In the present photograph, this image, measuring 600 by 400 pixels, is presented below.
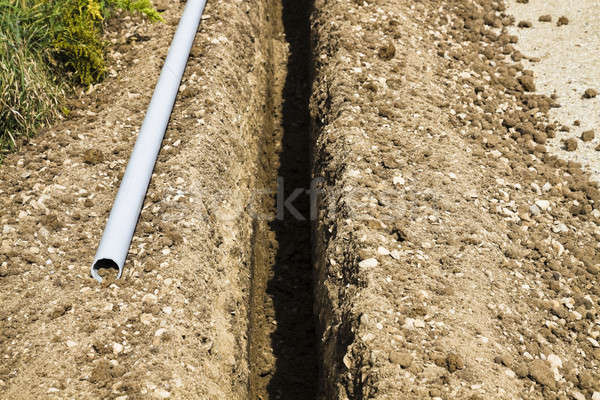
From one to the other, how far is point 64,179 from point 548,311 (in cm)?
369

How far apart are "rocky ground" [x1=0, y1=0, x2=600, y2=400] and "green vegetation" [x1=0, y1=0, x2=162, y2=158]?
187mm

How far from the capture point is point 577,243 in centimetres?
400

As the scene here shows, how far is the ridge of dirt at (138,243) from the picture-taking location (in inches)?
124

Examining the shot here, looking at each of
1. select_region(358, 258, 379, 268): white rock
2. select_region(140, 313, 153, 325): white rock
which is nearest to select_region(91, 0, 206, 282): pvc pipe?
select_region(140, 313, 153, 325): white rock

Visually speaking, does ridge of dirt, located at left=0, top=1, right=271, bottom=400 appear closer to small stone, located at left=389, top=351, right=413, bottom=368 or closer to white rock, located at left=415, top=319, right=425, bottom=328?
small stone, located at left=389, top=351, right=413, bottom=368

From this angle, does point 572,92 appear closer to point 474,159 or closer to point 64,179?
point 474,159

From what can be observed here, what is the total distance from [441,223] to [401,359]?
1.16m

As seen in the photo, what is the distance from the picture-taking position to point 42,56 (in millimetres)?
4484

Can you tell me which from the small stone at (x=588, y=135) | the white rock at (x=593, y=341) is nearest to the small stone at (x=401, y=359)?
the white rock at (x=593, y=341)

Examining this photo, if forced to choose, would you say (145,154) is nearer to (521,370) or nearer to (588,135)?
(521,370)

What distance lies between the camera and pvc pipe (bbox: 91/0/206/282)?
3.48 meters

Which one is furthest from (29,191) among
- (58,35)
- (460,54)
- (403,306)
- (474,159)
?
(460,54)

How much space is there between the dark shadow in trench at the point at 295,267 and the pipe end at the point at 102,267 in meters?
1.39

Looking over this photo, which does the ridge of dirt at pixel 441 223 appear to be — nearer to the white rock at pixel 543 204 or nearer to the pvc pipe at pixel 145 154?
the white rock at pixel 543 204
